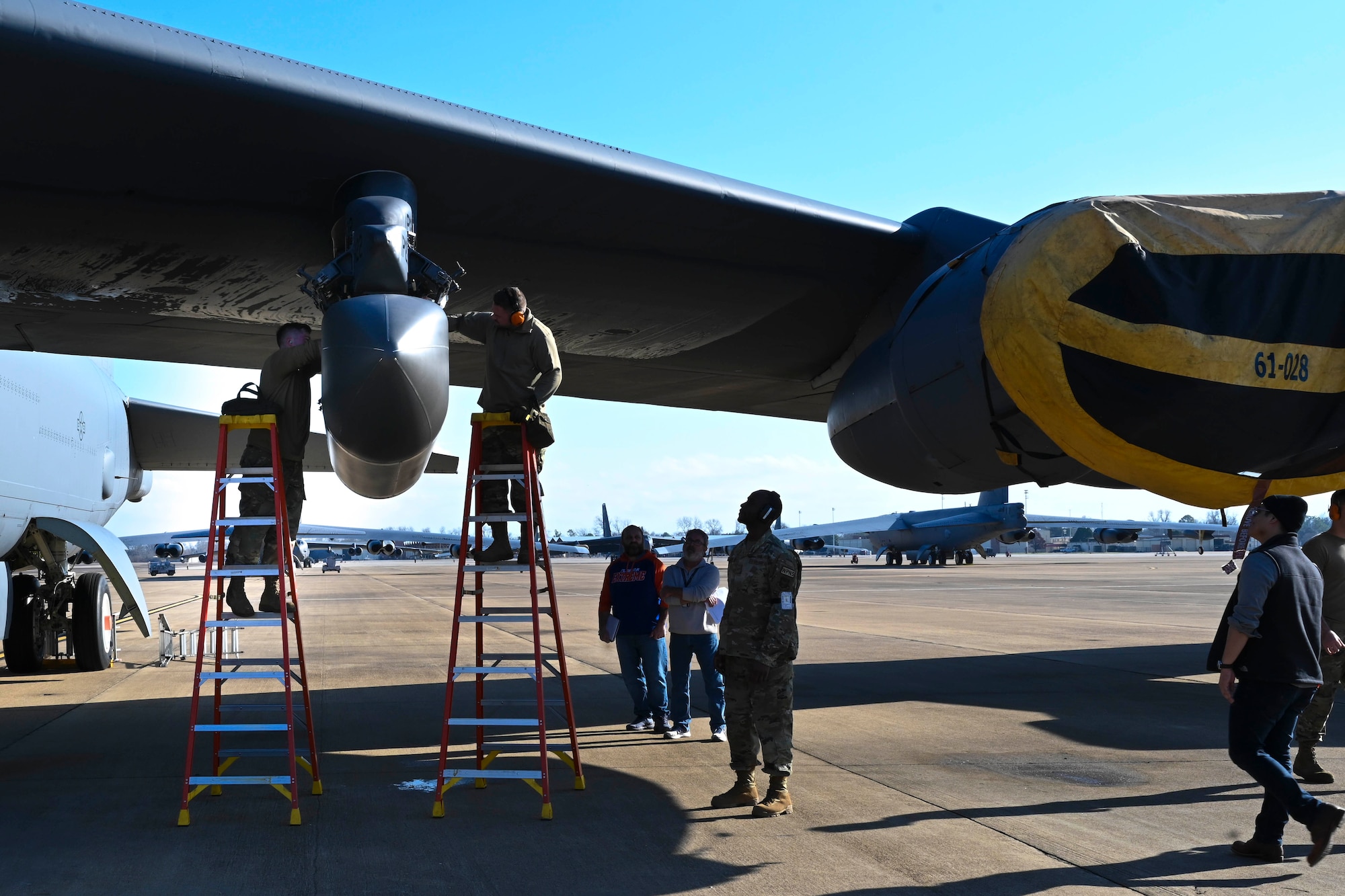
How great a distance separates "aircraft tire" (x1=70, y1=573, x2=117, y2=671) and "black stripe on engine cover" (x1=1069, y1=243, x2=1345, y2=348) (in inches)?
533

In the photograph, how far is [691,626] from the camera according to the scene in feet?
27.3

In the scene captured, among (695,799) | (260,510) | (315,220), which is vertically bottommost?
(695,799)

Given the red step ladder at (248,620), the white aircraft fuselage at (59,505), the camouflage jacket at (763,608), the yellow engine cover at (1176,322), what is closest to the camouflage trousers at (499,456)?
the red step ladder at (248,620)

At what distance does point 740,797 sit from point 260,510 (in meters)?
3.48

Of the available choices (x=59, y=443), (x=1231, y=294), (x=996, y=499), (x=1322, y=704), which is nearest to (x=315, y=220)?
(x=1231, y=294)

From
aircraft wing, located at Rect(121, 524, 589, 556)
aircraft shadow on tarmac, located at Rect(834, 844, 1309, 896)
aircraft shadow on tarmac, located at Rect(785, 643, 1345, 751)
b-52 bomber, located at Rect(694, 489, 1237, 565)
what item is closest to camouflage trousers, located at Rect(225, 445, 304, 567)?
aircraft shadow on tarmac, located at Rect(834, 844, 1309, 896)

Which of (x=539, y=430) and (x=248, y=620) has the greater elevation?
(x=539, y=430)

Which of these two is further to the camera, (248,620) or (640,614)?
(640,614)

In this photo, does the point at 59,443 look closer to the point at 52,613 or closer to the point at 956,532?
the point at 52,613

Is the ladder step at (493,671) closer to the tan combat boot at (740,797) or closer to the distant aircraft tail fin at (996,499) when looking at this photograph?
the tan combat boot at (740,797)

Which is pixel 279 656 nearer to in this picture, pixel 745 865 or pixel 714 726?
pixel 714 726

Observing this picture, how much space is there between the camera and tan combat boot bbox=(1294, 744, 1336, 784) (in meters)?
6.61

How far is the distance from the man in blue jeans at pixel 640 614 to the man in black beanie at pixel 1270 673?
458cm

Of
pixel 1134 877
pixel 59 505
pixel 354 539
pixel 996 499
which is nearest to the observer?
pixel 1134 877
